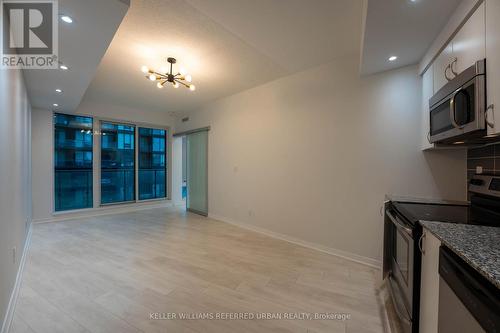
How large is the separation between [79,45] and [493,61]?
11.2 feet

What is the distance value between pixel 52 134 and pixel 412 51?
6871 mm

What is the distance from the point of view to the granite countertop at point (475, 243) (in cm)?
80

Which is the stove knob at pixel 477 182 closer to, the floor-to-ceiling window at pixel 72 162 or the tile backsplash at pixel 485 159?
the tile backsplash at pixel 485 159

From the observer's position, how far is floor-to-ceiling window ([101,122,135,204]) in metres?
5.82

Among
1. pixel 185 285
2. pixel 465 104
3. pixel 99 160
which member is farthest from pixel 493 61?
pixel 99 160

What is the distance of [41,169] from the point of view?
188 inches

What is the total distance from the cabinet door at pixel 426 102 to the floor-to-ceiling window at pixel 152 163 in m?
6.62

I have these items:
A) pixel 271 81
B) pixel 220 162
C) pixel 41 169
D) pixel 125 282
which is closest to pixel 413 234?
pixel 125 282

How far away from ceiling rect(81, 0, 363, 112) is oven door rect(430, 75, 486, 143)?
1.25 meters

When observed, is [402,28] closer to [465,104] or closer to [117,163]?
[465,104]

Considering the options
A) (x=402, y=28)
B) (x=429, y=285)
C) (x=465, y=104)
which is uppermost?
Answer: (x=402, y=28)

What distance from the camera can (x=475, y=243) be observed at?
3.43ft

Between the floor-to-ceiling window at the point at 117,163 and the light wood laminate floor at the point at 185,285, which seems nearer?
the light wood laminate floor at the point at 185,285

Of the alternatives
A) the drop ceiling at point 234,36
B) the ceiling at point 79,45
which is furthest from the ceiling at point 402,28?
the ceiling at point 79,45
